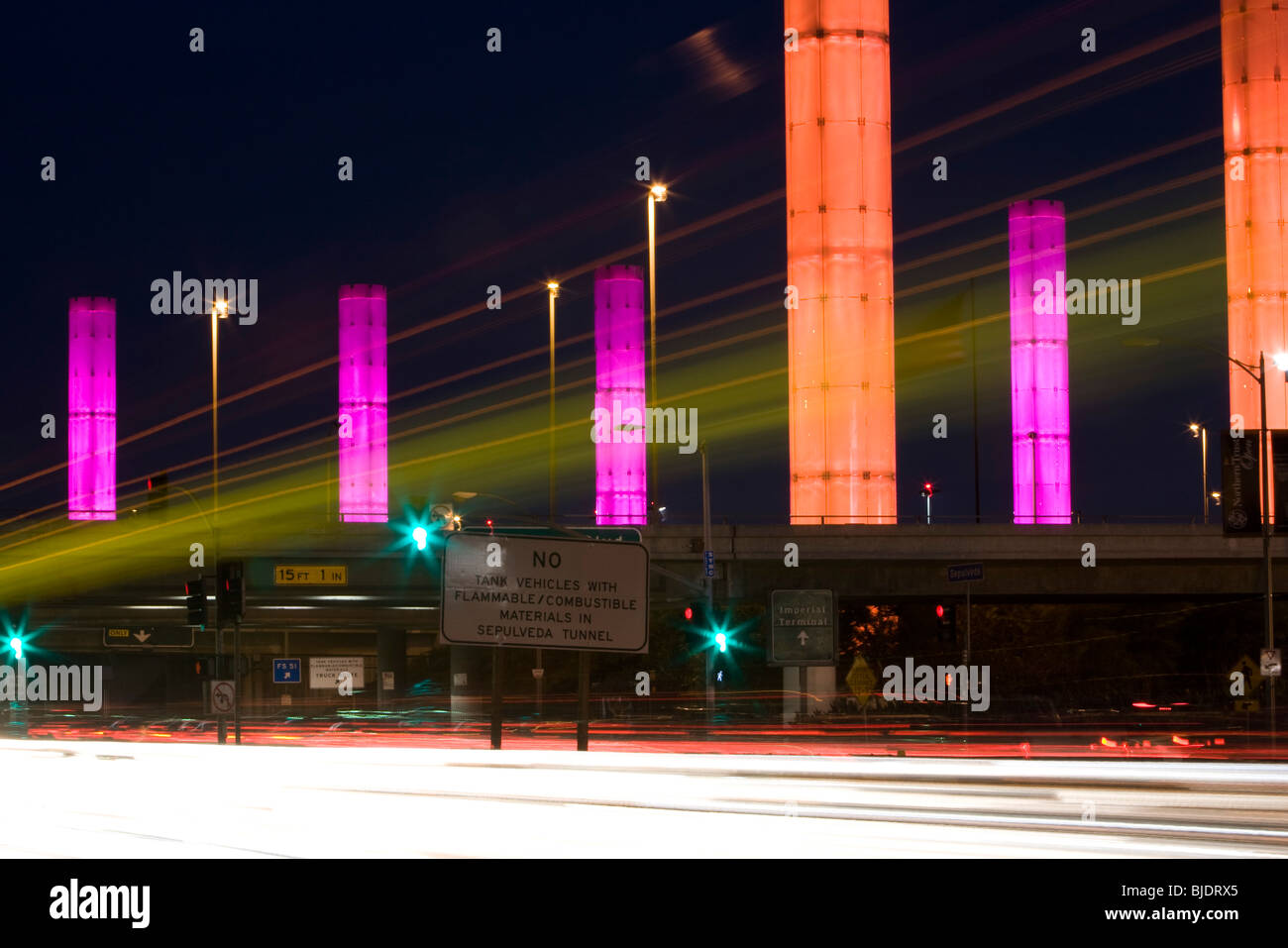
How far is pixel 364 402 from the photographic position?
79875 millimetres

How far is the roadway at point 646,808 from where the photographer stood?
11.9 meters

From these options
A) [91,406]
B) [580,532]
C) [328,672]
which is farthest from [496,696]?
[91,406]

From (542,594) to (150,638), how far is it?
46.1 metres

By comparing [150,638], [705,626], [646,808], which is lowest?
[150,638]

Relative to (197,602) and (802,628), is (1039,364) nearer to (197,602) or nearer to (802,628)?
(802,628)

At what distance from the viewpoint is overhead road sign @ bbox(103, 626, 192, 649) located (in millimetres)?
54562

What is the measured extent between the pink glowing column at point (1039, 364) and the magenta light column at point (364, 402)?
97.6ft

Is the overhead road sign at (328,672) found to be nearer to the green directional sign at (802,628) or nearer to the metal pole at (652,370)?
the metal pole at (652,370)
